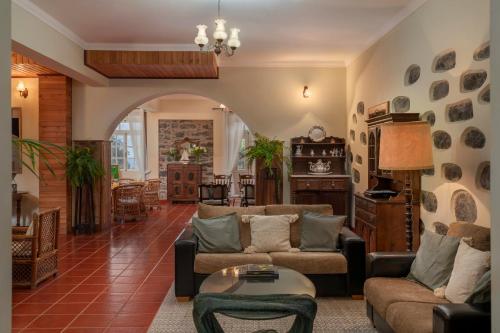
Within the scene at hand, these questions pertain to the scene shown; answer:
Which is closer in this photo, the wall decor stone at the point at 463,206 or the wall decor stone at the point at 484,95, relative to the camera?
the wall decor stone at the point at 484,95

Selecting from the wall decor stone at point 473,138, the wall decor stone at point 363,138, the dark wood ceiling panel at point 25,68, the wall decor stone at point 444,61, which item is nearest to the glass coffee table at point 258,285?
the wall decor stone at point 473,138

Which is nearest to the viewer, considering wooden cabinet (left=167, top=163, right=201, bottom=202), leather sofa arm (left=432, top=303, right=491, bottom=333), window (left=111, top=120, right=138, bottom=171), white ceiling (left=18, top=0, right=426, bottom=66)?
leather sofa arm (left=432, top=303, right=491, bottom=333)

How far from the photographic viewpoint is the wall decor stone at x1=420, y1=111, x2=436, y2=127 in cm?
427

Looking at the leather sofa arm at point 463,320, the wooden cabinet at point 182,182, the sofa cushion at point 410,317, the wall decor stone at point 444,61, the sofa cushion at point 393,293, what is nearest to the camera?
the leather sofa arm at point 463,320

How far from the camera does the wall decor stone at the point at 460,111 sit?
11.7ft

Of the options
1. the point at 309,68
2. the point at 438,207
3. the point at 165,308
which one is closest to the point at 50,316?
the point at 165,308

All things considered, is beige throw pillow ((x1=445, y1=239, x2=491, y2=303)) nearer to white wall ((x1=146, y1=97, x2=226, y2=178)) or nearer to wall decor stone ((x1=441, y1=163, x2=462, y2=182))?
wall decor stone ((x1=441, y1=163, x2=462, y2=182))

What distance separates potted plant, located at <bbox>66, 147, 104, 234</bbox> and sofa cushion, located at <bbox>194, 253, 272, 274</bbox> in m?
4.03

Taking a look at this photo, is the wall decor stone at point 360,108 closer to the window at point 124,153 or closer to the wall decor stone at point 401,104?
the wall decor stone at point 401,104

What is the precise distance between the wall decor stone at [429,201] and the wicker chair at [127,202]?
6.06 m

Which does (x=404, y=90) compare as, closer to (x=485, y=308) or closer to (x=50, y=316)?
(x=485, y=308)

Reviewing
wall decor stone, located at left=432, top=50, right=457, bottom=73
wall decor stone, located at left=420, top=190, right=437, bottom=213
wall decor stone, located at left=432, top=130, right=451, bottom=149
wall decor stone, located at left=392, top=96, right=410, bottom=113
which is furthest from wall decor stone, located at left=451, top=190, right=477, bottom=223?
wall decor stone, located at left=392, top=96, right=410, bottom=113

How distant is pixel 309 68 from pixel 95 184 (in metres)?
4.53

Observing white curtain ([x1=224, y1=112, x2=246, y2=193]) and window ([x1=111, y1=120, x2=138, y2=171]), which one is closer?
window ([x1=111, y1=120, x2=138, y2=171])
